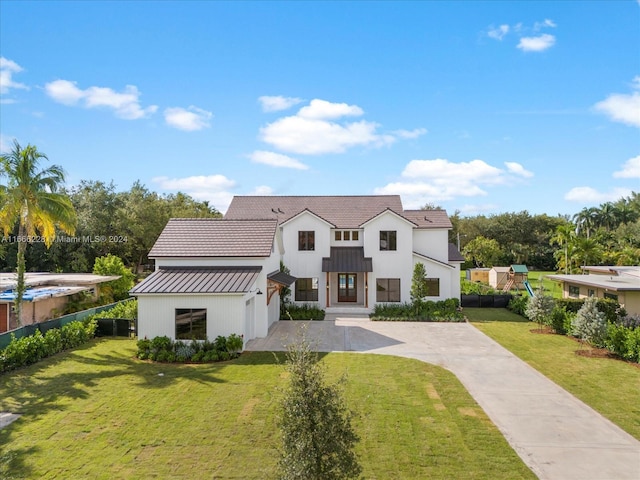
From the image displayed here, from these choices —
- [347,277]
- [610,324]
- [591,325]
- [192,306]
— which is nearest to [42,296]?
[192,306]

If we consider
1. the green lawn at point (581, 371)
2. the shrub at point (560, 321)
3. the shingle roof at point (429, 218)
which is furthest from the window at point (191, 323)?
the shrub at point (560, 321)

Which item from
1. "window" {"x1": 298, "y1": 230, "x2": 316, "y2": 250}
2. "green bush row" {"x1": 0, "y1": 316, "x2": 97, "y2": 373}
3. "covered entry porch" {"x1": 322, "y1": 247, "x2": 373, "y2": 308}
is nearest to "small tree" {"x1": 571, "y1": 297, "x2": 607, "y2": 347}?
"covered entry porch" {"x1": 322, "y1": 247, "x2": 373, "y2": 308}

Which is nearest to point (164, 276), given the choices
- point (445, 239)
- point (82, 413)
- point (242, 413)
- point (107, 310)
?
point (107, 310)

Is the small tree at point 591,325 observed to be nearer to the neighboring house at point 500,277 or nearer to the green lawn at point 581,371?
the green lawn at point 581,371

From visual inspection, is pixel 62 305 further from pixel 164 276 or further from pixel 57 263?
pixel 57 263

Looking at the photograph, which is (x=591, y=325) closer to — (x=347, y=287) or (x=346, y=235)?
(x=347, y=287)
